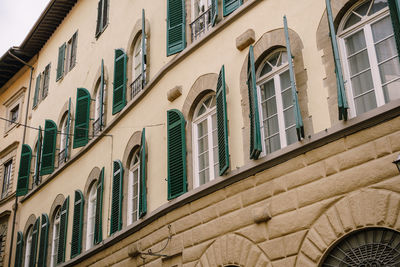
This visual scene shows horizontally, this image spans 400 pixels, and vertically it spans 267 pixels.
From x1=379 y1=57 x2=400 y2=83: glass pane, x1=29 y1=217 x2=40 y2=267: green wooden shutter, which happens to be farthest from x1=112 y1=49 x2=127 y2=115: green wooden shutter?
x1=379 y1=57 x2=400 y2=83: glass pane

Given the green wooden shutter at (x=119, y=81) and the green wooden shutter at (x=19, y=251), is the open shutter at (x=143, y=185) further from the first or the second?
the green wooden shutter at (x=19, y=251)

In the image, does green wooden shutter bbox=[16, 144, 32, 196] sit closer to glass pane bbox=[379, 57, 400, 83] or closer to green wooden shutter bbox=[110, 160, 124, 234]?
green wooden shutter bbox=[110, 160, 124, 234]

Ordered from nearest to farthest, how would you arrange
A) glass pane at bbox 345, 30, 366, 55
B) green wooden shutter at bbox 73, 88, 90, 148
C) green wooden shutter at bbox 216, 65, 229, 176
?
glass pane at bbox 345, 30, 366, 55
green wooden shutter at bbox 216, 65, 229, 176
green wooden shutter at bbox 73, 88, 90, 148

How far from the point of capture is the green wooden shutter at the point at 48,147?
60.5 feet

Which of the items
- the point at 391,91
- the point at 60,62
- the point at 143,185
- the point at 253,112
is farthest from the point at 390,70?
the point at 60,62

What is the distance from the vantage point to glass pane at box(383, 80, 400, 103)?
8.07 m

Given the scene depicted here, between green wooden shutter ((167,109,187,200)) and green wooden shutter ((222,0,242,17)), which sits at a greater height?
green wooden shutter ((222,0,242,17))

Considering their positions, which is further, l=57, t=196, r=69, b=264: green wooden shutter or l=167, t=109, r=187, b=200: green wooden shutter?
l=57, t=196, r=69, b=264: green wooden shutter

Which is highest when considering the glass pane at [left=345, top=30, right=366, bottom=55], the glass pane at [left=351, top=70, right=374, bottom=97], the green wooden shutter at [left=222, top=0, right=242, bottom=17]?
the green wooden shutter at [left=222, top=0, right=242, bottom=17]

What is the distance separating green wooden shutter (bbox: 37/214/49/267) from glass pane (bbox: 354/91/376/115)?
36.8 feet

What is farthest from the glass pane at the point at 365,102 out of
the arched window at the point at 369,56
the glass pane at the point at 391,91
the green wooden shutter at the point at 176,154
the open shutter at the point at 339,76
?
the green wooden shutter at the point at 176,154

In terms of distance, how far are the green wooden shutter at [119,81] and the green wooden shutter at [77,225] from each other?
2.46 metres

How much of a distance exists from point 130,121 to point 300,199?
6509 millimetres

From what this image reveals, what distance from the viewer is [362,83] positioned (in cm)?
854
